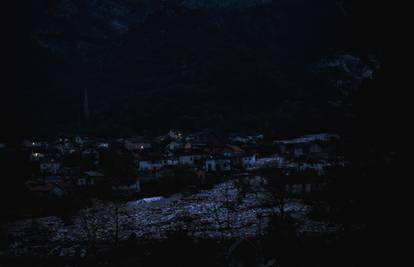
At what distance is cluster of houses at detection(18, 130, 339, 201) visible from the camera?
142ft

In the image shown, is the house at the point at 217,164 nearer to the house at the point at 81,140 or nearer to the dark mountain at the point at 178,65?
the dark mountain at the point at 178,65

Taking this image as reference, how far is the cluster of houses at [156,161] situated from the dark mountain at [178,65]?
18210mm

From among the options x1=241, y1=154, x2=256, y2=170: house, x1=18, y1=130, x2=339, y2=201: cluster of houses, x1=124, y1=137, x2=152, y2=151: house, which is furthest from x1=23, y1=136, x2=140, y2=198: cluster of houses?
x1=241, y1=154, x2=256, y2=170: house

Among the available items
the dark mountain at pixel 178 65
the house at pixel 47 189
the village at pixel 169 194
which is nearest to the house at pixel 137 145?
the village at pixel 169 194

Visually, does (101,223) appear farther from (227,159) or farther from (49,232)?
(227,159)

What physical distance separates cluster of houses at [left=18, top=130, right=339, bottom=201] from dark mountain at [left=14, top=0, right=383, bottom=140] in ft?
59.7

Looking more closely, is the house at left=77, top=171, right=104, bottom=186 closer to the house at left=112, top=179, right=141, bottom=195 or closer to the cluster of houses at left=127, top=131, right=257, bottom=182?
the house at left=112, top=179, right=141, bottom=195

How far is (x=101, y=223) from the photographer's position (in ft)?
100

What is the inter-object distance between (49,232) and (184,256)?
15.3m

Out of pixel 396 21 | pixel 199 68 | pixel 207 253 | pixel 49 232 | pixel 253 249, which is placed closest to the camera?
pixel 396 21

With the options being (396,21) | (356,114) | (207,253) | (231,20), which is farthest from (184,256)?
(231,20)

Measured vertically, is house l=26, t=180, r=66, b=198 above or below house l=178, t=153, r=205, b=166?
below

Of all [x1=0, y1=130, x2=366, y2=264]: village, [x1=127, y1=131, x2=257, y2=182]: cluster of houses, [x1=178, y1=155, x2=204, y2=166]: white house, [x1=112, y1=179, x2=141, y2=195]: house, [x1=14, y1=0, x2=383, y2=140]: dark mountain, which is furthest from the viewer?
[x1=14, y1=0, x2=383, y2=140]: dark mountain

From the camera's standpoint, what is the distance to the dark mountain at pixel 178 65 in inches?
3698
